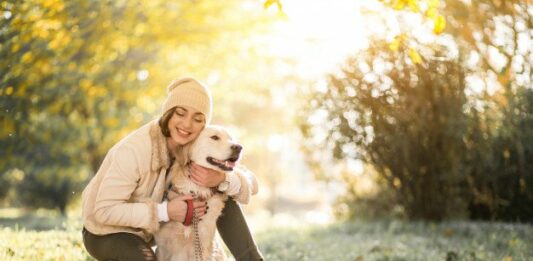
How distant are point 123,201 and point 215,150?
2.21 feet

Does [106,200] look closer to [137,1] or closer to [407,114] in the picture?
[137,1]

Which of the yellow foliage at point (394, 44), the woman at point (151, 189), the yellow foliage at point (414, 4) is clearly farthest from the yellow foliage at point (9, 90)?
the yellow foliage at point (414, 4)

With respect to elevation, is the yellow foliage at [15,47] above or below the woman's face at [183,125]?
above

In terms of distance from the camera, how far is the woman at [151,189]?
3.28m

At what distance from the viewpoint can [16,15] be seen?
4645 millimetres

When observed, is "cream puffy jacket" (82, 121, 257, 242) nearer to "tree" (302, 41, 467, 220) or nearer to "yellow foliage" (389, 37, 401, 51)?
"yellow foliage" (389, 37, 401, 51)

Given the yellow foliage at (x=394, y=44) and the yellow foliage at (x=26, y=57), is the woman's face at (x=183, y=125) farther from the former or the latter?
the yellow foliage at (x=26, y=57)

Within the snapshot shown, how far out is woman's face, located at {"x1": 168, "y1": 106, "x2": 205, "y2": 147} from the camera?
358 centimetres

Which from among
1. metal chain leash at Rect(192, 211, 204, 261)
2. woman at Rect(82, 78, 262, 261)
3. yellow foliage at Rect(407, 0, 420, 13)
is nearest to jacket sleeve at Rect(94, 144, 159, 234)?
woman at Rect(82, 78, 262, 261)

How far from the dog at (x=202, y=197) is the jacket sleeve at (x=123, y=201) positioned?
0.67 feet

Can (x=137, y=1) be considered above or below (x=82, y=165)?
above

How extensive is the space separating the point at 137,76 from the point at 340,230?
3.71 meters

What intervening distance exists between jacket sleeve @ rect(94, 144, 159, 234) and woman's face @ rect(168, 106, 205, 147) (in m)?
0.34

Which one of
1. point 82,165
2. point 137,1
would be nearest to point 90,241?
point 137,1
